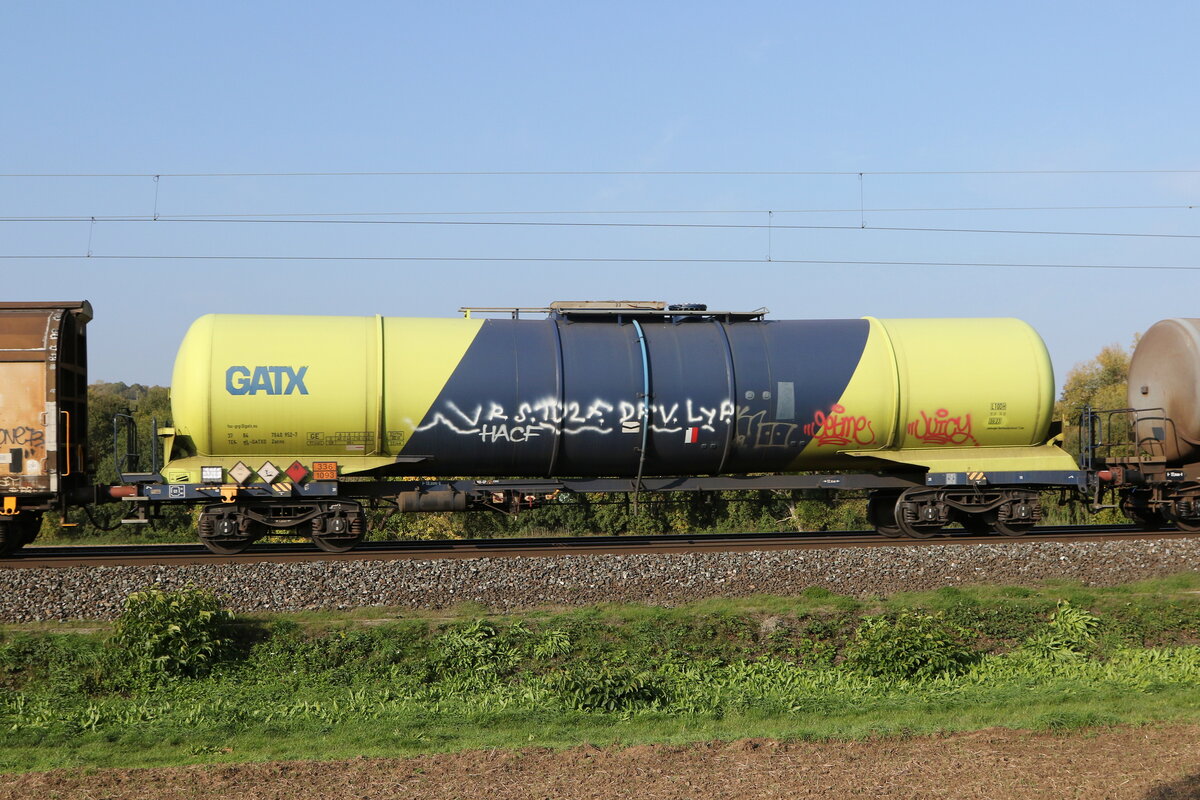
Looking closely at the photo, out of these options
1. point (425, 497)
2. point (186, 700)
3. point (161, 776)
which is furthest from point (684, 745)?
point (425, 497)

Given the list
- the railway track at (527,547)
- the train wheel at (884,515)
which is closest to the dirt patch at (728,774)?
the railway track at (527,547)

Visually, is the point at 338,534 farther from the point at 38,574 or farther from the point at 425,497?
the point at 38,574

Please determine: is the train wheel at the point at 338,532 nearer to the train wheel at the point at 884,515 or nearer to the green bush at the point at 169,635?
the green bush at the point at 169,635

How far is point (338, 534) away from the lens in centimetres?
1593

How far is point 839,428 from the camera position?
1659 centimetres

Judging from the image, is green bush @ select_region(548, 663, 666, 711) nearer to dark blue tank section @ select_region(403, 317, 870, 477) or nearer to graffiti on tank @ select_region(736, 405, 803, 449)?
dark blue tank section @ select_region(403, 317, 870, 477)

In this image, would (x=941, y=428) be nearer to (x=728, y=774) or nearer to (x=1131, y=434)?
(x=1131, y=434)

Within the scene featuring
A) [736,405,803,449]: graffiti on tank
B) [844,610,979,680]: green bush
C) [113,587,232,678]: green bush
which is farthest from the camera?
[736,405,803,449]: graffiti on tank

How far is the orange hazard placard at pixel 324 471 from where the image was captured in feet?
51.2

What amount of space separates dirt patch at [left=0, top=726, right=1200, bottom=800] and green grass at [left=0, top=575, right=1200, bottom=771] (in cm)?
42

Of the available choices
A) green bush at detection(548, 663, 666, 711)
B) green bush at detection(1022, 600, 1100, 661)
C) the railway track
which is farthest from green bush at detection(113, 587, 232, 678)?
green bush at detection(1022, 600, 1100, 661)

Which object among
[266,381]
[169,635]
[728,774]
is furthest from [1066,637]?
[266,381]

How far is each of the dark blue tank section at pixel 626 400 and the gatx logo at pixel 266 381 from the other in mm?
2018

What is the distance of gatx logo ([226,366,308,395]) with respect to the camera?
15305 mm
